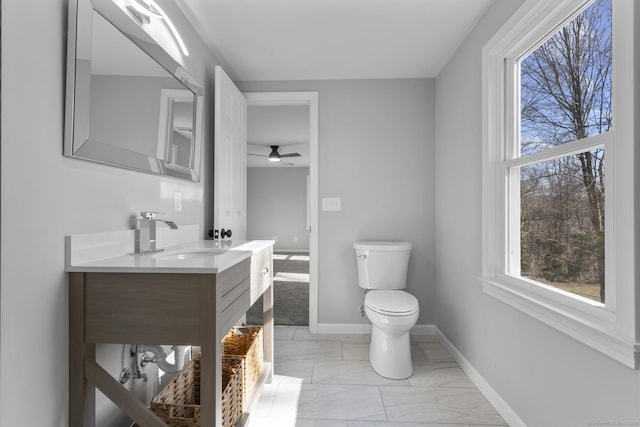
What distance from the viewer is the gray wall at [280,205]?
816cm

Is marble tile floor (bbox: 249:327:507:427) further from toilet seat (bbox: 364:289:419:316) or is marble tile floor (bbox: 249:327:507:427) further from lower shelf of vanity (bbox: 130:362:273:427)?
toilet seat (bbox: 364:289:419:316)

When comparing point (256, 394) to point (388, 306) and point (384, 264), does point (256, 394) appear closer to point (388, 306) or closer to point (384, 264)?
point (388, 306)

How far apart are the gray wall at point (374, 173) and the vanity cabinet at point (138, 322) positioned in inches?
69.7

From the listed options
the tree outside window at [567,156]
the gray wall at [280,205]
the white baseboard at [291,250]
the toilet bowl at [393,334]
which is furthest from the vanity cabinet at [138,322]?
the gray wall at [280,205]

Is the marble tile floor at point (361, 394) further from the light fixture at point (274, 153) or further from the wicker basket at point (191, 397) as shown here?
the light fixture at point (274, 153)

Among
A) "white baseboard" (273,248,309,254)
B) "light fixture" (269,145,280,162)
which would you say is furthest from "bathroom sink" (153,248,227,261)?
"white baseboard" (273,248,309,254)

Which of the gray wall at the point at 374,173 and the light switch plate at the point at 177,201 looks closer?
the light switch plate at the point at 177,201

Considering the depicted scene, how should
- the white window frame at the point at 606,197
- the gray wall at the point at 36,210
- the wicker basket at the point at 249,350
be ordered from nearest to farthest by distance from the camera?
the gray wall at the point at 36,210 < the white window frame at the point at 606,197 < the wicker basket at the point at 249,350

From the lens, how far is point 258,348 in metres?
1.92

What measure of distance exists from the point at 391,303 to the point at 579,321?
108 cm

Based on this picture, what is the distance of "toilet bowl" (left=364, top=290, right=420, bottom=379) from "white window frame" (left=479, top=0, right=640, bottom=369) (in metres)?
0.50

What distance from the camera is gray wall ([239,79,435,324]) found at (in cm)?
275

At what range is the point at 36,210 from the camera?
3.09 ft

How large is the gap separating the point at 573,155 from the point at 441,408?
4.61ft
